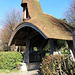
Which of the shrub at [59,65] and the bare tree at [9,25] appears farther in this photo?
the bare tree at [9,25]

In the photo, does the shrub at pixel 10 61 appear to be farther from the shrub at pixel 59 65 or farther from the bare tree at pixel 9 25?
the bare tree at pixel 9 25

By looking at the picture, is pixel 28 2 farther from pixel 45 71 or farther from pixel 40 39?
pixel 45 71

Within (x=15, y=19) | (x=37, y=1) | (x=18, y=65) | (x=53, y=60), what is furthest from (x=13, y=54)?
(x=15, y=19)

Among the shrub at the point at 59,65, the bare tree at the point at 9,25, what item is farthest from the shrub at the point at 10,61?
the bare tree at the point at 9,25

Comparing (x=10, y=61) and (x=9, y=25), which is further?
(x=9, y=25)

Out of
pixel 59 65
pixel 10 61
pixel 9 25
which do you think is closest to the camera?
pixel 59 65

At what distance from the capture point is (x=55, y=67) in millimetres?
4633

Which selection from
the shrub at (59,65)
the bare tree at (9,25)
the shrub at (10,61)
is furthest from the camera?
the bare tree at (9,25)

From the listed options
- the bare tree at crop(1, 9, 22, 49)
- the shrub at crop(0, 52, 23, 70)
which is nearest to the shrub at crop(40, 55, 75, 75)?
the shrub at crop(0, 52, 23, 70)

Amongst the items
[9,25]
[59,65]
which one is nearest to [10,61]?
[59,65]

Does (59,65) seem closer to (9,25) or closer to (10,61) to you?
(10,61)

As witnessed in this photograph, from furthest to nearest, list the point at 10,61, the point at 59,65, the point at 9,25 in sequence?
the point at 9,25 → the point at 10,61 → the point at 59,65

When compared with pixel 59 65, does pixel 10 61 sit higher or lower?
lower

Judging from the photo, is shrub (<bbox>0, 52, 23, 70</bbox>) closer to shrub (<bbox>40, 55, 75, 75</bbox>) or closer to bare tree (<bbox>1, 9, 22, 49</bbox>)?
shrub (<bbox>40, 55, 75, 75</bbox>)
